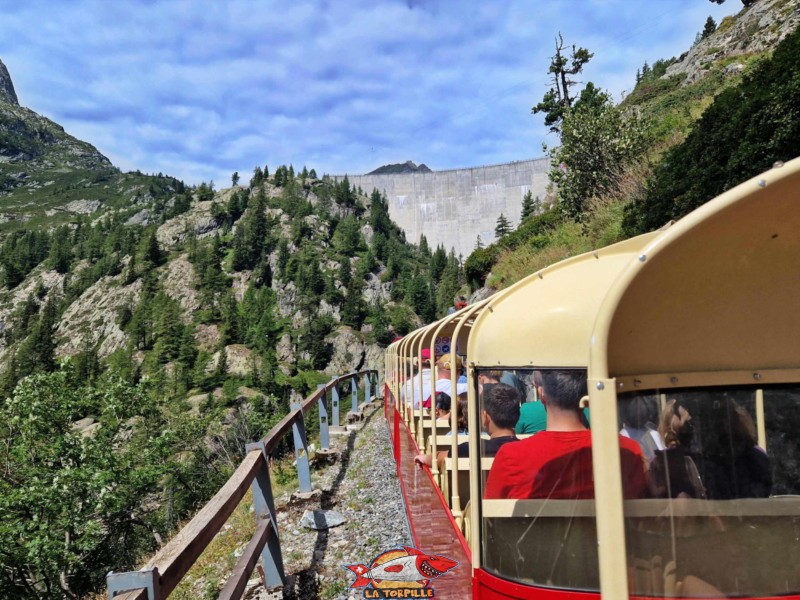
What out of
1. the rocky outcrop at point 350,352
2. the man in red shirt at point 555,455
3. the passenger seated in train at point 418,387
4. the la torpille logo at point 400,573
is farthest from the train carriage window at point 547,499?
the rocky outcrop at point 350,352

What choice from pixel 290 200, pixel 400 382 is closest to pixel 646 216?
pixel 400 382

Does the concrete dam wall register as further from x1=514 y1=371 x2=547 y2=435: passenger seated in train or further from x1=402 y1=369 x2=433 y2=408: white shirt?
x1=514 y1=371 x2=547 y2=435: passenger seated in train

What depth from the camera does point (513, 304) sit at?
2.41 meters

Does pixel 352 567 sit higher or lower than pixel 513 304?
lower

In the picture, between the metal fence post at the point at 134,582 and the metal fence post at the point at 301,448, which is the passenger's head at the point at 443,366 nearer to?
the metal fence post at the point at 301,448

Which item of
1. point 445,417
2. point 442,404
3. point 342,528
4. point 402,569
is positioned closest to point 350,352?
point 342,528

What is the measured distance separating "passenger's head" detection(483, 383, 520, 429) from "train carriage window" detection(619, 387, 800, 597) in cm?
83

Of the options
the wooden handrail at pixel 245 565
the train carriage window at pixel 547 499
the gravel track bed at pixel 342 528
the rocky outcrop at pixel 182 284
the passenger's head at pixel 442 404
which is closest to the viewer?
the train carriage window at pixel 547 499

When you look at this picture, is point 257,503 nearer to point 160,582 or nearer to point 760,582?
point 160,582

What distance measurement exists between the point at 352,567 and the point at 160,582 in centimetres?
276

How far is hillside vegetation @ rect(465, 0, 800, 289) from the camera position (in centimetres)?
788

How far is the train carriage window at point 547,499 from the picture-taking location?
6.45 feet

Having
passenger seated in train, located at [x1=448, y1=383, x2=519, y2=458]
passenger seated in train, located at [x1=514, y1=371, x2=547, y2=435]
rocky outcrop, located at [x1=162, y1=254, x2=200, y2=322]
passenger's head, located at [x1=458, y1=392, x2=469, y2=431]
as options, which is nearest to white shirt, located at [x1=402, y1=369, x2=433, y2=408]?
passenger's head, located at [x1=458, y1=392, x2=469, y2=431]

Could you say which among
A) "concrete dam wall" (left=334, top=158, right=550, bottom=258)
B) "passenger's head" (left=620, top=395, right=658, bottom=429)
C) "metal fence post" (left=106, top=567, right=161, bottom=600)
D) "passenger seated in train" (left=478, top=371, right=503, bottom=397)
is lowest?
"metal fence post" (left=106, top=567, right=161, bottom=600)
